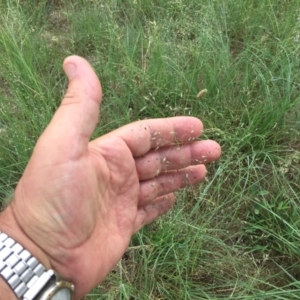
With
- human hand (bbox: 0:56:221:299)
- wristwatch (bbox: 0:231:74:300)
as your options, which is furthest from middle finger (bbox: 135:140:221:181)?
wristwatch (bbox: 0:231:74:300)

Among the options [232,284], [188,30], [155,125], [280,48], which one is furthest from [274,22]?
[232,284]

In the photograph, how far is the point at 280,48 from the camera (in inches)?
86.1

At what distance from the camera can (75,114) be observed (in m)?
1.35

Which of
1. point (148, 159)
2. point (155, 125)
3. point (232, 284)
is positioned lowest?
point (232, 284)

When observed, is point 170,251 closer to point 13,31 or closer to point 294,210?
point 294,210

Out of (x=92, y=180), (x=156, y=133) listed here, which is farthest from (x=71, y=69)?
(x=156, y=133)

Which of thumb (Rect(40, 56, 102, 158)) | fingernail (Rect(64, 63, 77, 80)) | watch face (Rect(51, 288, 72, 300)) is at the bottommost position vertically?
watch face (Rect(51, 288, 72, 300))

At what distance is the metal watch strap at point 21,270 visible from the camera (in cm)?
127

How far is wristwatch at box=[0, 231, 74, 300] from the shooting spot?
4.17 ft

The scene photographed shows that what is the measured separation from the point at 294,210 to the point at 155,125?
24.1 inches

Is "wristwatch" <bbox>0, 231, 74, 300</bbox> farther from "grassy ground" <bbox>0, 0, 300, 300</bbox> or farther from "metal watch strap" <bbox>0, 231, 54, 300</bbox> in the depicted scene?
"grassy ground" <bbox>0, 0, 300, 300</bbox>

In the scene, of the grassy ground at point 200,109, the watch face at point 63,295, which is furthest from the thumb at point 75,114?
the grassy ground at point 200,109

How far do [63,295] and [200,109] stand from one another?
104 centimetres

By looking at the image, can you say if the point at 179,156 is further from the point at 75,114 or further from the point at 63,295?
the point at 63,295
